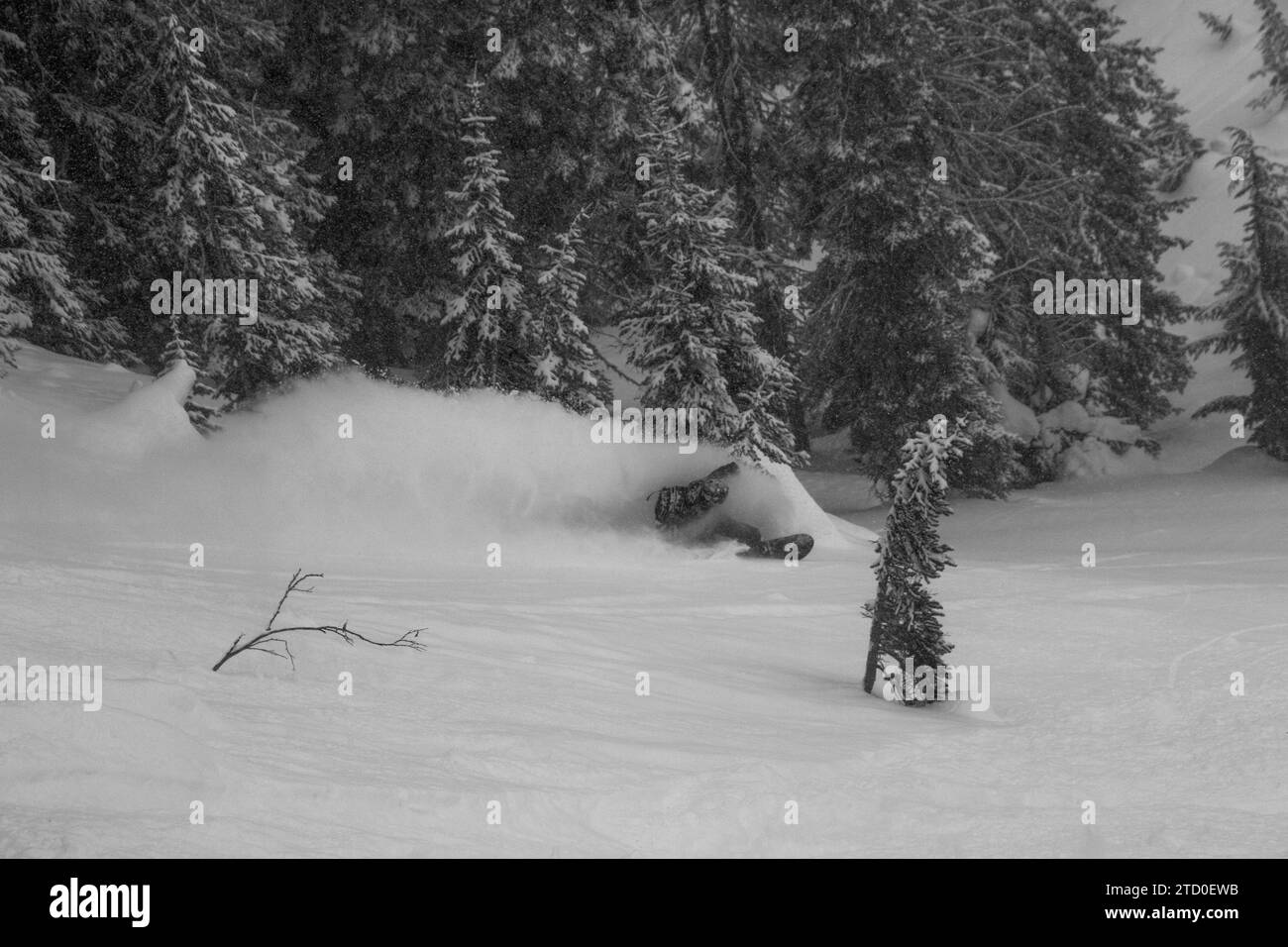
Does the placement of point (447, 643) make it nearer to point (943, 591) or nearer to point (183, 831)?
point (183, 831)

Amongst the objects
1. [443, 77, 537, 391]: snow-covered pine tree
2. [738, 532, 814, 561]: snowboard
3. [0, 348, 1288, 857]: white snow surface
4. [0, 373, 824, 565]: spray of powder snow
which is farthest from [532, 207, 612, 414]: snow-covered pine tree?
[738, 532, 814, 561]: snowboard

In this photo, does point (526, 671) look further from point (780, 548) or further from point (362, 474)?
point (780, 548)

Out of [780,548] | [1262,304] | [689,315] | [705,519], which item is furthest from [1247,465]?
[705,519]

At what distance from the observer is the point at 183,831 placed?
3582 millimetres

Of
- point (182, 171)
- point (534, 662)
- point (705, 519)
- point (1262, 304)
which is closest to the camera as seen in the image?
point (534, 662)

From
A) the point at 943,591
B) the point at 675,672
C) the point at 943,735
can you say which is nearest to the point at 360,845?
the point at 943,735

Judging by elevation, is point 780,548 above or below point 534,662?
above

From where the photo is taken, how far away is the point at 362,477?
14961 millimetres

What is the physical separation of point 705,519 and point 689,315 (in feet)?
10.3

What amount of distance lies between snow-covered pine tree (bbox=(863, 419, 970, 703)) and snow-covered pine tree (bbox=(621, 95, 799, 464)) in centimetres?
844

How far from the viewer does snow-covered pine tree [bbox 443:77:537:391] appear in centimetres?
1756

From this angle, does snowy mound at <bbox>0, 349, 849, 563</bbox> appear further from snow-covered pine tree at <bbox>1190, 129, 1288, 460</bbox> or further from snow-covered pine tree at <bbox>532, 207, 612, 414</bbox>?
snow-covered pine tree at <bbox>1190, 129, 1288, 460</bbox>

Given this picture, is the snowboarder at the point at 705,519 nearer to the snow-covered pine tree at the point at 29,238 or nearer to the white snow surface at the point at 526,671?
the white snow surface at the point at 526,671
